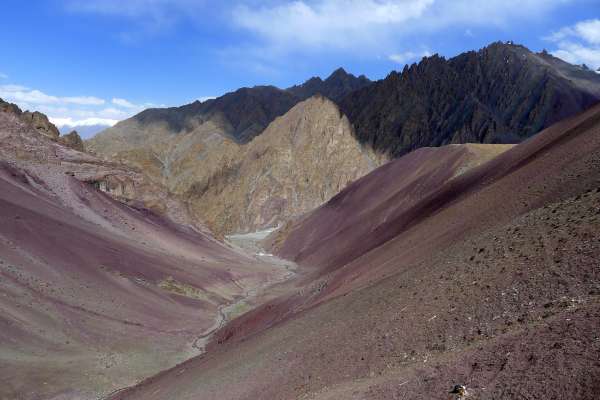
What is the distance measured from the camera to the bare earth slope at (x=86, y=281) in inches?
1064

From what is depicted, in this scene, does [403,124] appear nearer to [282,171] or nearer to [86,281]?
[282,171]

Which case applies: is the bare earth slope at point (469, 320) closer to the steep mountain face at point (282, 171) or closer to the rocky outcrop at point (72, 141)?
the rocky outcrop at point (72, 141)

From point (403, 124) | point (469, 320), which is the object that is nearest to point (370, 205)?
point (469, 320)

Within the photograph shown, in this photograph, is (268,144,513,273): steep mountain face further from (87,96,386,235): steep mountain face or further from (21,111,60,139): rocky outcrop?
(21,111,60,139): rocky outcrop

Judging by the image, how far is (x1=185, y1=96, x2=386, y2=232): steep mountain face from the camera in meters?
111

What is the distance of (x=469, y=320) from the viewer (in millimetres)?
13922

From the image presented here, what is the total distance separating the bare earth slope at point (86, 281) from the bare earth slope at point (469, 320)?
4.87 m

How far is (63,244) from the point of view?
3944 cm

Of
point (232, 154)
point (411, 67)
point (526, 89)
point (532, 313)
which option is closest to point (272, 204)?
point (232, 154)

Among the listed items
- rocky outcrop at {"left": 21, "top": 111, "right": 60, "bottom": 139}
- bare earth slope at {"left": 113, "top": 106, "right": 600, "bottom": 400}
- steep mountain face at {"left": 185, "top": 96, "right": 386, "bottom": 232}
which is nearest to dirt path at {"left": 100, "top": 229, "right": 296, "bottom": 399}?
bare earth slope at {"left": 113, "top": 106, "right": 600, "bottom": 400}

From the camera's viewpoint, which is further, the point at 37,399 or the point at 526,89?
the point at 526,89

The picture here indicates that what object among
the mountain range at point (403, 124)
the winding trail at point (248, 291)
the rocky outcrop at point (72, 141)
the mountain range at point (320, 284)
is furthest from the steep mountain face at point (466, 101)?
the rocky outcrop at point (72, 141)

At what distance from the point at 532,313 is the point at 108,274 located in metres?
33.3

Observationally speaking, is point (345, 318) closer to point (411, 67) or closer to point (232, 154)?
point (232, 154)
